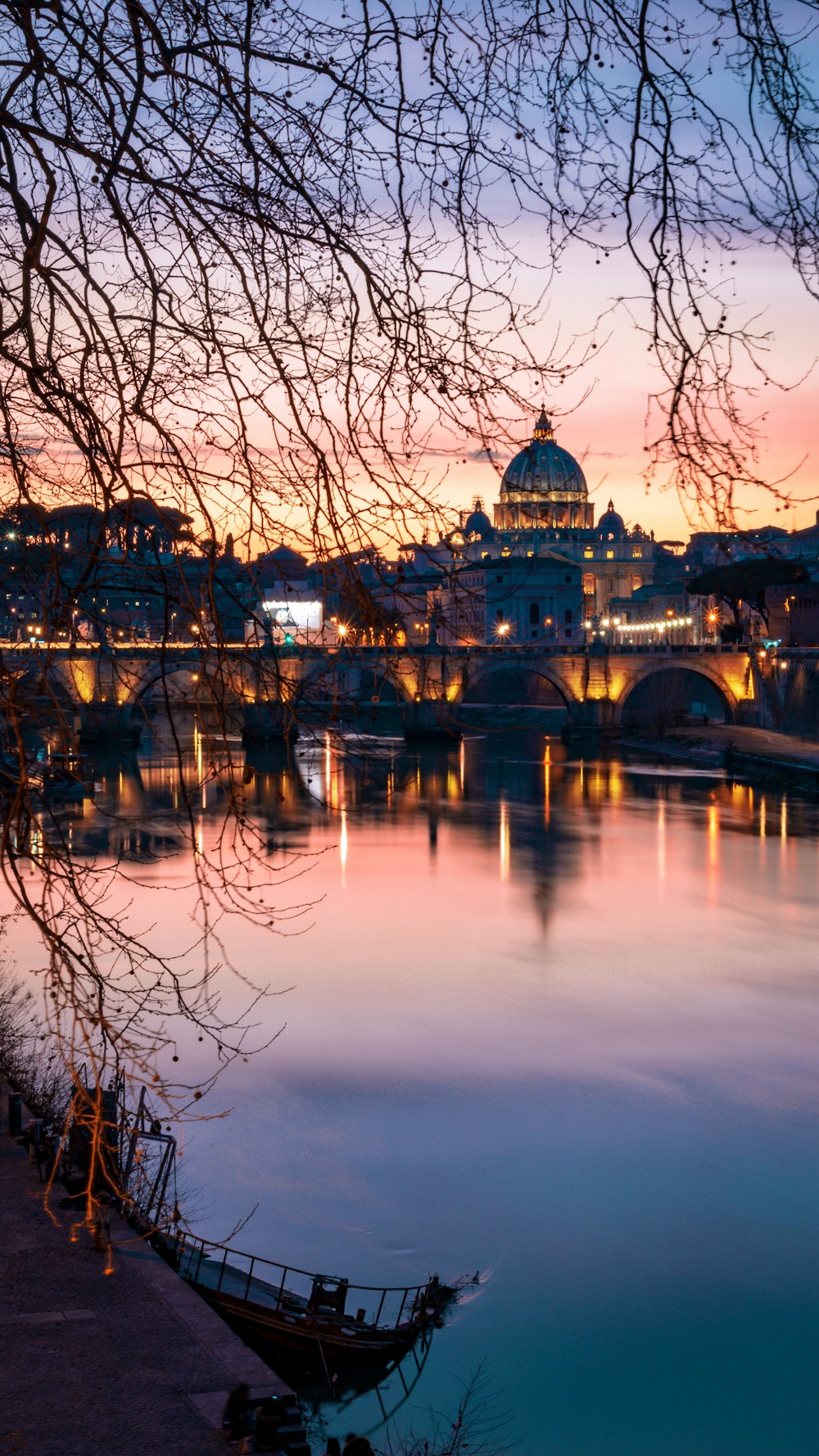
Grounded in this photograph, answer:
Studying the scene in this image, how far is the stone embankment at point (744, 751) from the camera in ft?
106

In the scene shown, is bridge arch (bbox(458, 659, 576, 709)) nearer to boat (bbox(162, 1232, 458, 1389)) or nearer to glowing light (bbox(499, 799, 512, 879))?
A: glowing light (bbox(499, 799, 512, 879))

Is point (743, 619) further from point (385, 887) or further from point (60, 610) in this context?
point (60, 610)

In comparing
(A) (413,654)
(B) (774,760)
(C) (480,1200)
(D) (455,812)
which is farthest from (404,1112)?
(B) (774,760)

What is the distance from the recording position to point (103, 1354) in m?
5.74

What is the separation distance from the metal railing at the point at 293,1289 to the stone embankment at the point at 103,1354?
0.78 metres

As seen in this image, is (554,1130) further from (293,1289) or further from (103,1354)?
(103,1354)

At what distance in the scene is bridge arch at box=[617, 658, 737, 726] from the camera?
154ft

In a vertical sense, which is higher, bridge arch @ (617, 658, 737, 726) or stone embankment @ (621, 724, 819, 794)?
bridge arch @ (617, 658, 737, 726)

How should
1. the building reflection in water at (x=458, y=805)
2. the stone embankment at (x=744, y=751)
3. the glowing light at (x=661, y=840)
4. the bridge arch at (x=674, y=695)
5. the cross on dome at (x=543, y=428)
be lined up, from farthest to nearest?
the bridge arch at (x=674, y=695), the stone embankment at (x=744, y=751), the building reflection in water at (x=458, y=805), the glowing light at (x=661, y=840), the cross on dome at (x=543, y=428)

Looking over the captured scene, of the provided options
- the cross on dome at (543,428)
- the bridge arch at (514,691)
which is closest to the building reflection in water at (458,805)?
the cross on dome at (543,428)

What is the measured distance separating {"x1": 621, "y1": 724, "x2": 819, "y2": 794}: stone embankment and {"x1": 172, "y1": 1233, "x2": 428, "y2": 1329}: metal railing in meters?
23.8

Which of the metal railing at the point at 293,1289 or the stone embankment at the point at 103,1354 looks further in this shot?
the metal railing at the point at 293,1289

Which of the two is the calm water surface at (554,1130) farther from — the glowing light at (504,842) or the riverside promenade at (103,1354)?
the riverside promenade at (103,1354)

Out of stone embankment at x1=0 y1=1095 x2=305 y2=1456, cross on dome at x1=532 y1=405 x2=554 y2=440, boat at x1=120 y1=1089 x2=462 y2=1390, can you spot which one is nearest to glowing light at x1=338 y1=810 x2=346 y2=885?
boat at x1=120 y1=1089 x2=462 y2=1390
